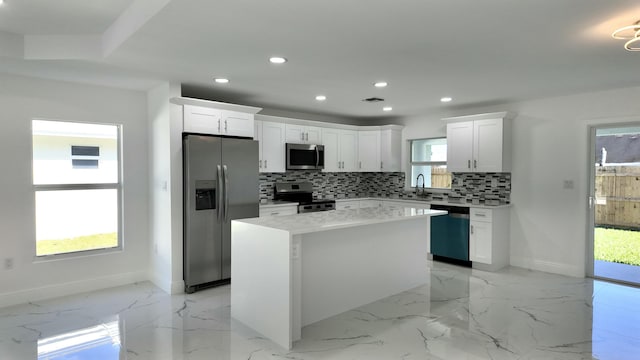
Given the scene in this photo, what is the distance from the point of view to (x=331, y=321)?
11.2 ft

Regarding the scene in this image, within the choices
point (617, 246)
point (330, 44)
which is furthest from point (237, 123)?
point (617, 246)

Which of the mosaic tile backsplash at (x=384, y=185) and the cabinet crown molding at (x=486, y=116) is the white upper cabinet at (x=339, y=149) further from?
the cabinet crown molding at (x=486, y=116)

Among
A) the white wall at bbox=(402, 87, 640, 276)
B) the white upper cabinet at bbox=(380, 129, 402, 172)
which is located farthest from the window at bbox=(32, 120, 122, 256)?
the white wall at bbox=(402, 87, 640, 276)

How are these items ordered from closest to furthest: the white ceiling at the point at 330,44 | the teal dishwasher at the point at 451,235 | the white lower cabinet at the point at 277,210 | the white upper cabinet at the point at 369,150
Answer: the white ceiling at the point at 330,44, the white lower cabinet at the point at 277,210, the teal dishwasher at the point at 451,235, the white upper cabinet at the point at 369,150

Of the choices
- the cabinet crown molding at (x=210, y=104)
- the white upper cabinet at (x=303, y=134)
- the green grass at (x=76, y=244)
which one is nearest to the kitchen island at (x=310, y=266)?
the cabinet crown molding at (x=210, y=104)

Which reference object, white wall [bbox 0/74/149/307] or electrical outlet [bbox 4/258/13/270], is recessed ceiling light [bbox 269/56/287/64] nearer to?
white wall [bbox 0/74/149/307]

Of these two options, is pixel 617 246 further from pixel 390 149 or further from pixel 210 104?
pixel 210 104

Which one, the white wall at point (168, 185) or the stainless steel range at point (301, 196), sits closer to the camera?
A: the white wall at point (168, 185)

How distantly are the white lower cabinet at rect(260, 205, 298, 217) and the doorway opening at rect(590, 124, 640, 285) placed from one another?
12.9ft

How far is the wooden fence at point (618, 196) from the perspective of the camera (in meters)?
4.55

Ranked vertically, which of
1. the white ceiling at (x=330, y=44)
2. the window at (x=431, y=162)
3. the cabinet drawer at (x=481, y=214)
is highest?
the white ceiling at (x=330, y=44)

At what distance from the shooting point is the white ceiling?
91.7 inches

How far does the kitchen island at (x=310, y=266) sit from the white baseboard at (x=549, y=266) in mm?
2021

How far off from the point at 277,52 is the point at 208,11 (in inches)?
34.4
